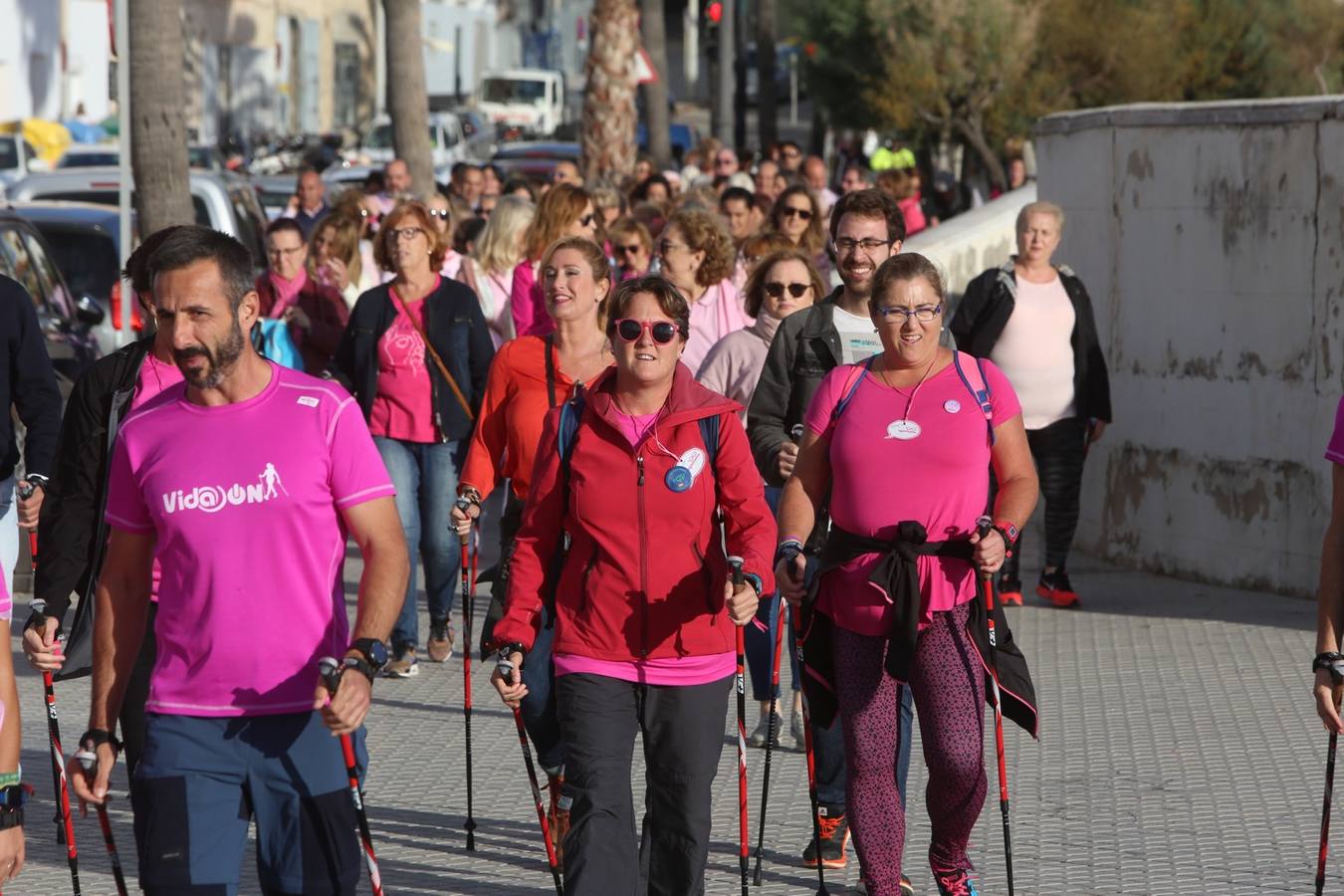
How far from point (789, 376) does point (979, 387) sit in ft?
4.61

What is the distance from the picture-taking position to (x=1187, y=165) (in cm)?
1166

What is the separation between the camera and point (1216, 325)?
37.9 feet

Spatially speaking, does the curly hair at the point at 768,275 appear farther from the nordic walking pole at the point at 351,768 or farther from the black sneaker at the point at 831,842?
the nordic walking pole at the point at 351,768

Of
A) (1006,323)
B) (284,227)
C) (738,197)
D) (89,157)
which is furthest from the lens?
(89,157)

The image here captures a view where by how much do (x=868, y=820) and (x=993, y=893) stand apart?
966 mm

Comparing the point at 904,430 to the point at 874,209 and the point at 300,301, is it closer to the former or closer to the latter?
the point at 874,209

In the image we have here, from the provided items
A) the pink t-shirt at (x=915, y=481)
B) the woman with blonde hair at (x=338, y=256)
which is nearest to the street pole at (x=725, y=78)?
the woman with blonde hair at (x=338, y=256)

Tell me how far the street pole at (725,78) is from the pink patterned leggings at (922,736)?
114 feet

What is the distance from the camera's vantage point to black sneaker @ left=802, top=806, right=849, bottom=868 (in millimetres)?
6887

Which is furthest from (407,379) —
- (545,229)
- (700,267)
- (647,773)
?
(647,773)

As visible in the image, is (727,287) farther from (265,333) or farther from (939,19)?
(939,19)

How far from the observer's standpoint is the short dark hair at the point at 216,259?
4.49m

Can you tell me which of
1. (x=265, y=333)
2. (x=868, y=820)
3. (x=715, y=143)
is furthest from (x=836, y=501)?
(x=715, y=143)

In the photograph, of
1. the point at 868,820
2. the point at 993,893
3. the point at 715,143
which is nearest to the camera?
the point at 868,820
